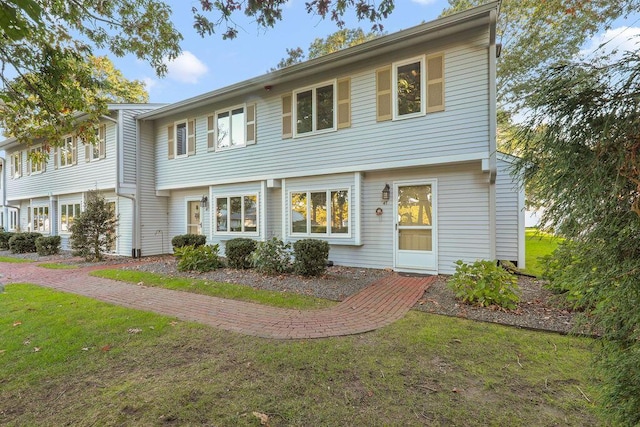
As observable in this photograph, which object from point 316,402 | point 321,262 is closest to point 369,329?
point 316,402

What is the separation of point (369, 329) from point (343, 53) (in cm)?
689

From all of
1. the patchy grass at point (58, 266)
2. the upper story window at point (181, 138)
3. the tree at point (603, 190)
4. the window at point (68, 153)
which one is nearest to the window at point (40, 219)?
the window at point (68, 153)

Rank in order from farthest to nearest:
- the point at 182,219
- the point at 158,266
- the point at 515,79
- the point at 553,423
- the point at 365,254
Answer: the point at 515,79 < the point at 182,219 < the point at 158,266 < the point at 365,254 < the point at 553,423

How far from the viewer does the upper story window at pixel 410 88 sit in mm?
7230

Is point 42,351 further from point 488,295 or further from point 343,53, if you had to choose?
point 343,53

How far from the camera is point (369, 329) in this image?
4164 millimetres

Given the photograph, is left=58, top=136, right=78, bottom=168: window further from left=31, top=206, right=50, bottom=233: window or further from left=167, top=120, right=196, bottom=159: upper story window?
left=167, top=120, right=196, bottom=159: upper story window

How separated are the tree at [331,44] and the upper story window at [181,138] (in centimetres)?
781

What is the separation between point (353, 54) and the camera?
7.80 metres

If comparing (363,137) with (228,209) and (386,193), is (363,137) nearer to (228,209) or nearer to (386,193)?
(386,193)

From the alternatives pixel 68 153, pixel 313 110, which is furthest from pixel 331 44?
pixel 68 153

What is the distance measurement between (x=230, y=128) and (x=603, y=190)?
10.6 meters

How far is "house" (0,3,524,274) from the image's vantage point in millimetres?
7016

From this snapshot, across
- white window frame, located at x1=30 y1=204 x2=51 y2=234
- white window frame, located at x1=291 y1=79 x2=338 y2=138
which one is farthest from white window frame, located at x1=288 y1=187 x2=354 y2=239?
white window frame, located at x1=30 y1=204 x2=51 y2=234
